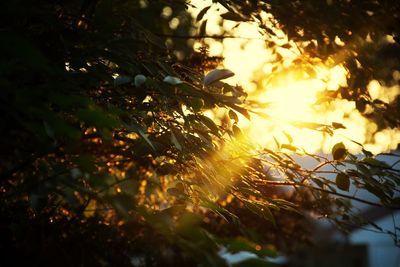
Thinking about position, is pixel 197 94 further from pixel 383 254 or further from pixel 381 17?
pixel 383 254

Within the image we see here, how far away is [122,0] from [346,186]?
172 centimetres

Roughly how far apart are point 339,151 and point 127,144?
1.08 m

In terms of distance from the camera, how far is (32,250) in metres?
2.02

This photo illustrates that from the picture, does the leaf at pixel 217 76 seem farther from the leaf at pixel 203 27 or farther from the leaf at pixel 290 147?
the leaf at pixel 203 27

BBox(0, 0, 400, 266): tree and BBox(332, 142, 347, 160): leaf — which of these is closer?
BBox(0, 0, 400, 266): tree

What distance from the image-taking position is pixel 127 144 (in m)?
2.10

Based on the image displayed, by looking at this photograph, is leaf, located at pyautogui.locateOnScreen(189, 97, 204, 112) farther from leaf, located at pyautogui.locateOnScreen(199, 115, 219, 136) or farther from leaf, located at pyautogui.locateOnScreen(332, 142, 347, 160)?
leaf, located at pyautogui.locateOnScreen(332, 142, 347, 160)

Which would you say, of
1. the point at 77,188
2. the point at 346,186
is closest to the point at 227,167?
the point at 346,186

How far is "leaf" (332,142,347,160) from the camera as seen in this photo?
5.25ft

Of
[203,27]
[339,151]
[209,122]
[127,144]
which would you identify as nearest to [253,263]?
[209,122]

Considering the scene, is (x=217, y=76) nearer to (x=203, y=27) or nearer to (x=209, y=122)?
(x=209, y=122)

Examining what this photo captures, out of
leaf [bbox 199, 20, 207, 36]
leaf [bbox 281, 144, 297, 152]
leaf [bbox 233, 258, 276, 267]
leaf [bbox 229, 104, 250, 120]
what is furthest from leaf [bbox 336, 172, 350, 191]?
leaf [bbox 199, 20, 207, 36]

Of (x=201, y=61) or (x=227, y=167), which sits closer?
(x=227, y=167)

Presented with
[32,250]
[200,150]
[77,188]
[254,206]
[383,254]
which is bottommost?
[383,254]
